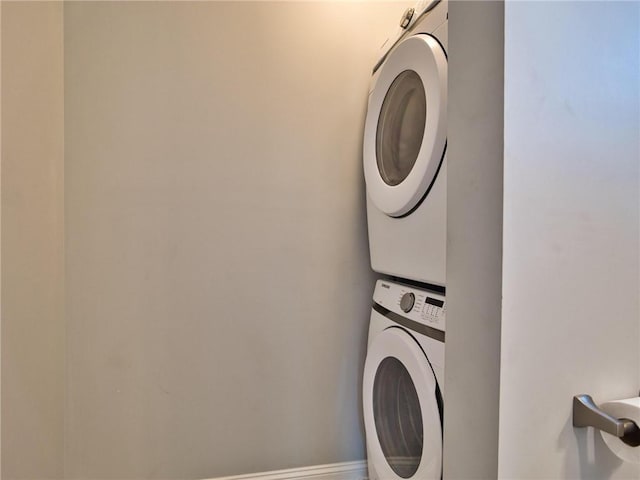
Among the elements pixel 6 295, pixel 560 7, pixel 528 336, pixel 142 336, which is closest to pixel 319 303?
pixel 142 336

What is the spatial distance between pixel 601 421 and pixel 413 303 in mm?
640

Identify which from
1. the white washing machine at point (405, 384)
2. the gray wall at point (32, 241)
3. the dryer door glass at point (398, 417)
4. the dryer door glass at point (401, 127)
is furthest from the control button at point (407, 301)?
the gray wall at point (32, 241)

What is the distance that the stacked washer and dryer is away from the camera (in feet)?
2.88

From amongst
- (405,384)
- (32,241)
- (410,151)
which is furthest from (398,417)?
(32,241)

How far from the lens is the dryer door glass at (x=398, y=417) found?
3.26 feet

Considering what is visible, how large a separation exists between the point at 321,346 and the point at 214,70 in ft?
3.63

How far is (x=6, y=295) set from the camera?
2.68 ft

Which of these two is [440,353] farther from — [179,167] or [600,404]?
[179,167]

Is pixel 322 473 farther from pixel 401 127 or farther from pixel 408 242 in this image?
pixel 401 127

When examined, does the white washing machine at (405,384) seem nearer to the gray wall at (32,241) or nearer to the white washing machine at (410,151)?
the white washing machine at (410,151)

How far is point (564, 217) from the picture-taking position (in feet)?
1.26

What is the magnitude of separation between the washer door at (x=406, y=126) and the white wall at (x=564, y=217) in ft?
1.60

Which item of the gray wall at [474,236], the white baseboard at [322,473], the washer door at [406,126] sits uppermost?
the washer door at [406,126]

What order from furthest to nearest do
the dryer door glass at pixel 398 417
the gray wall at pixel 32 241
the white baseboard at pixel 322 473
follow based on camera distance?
the white baseboard at pixel 322 473, the dryer door glass at pixel 398 417, the gray wall at pixel 32 241
